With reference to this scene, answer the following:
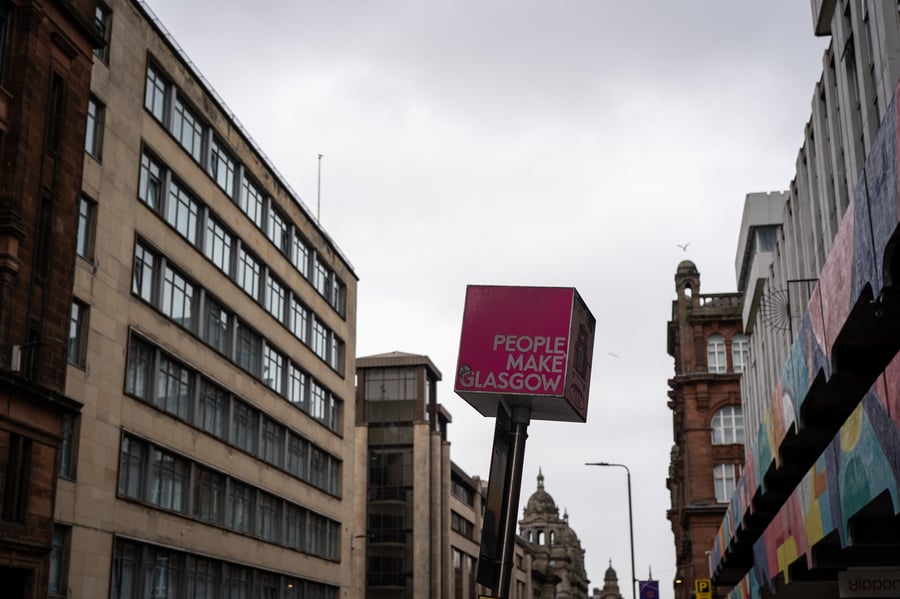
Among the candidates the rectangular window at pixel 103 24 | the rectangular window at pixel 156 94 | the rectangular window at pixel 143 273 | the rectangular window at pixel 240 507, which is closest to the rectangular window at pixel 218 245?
the rectangular window at pixel 143 273

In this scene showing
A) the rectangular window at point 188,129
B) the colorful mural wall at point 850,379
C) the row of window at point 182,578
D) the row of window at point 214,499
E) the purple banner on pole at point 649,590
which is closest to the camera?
the colorful mural wall at point 850,379

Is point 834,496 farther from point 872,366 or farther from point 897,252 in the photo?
point 897,252

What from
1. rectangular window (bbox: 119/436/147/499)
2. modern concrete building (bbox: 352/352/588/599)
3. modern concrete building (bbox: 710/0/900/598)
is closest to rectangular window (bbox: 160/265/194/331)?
rectangular window (bbox: 119/436/147/499)

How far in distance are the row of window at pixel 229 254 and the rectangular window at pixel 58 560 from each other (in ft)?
41.3

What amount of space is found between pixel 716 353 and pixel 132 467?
148 feet

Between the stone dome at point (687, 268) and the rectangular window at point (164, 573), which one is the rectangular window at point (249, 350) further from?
the stone dome at point (687, 268)

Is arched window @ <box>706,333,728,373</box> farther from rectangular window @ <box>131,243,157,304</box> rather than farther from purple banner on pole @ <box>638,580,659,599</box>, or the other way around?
rectangular window @ <box>131,243,157,304</box>

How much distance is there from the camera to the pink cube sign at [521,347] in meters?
11.5

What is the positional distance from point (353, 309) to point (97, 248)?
33782mm

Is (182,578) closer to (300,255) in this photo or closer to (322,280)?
(300,255)

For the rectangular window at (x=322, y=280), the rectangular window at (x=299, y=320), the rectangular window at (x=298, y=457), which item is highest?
the rectangular window at (x=322, y=280)

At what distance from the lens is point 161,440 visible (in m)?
43.1

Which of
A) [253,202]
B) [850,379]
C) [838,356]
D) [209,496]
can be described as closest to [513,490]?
[838,356]

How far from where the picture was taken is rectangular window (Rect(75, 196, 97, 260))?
37.9 meters
